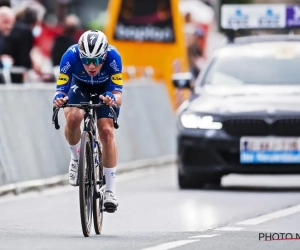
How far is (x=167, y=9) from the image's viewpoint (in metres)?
27.5

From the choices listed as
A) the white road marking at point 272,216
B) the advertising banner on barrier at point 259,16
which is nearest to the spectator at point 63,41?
the advertising banner on barrier at point 259,16

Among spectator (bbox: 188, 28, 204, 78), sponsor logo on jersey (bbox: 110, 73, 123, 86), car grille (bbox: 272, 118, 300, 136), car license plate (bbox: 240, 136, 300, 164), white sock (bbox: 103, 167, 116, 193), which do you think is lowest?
spectator (bbox: 188, 28, 204, 78)

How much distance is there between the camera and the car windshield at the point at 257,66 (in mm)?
17188

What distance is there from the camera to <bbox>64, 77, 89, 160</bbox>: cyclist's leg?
1165cm

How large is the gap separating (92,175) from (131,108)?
8979 mm

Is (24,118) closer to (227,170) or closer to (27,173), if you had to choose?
(27,173)

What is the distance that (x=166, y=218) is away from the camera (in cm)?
1305

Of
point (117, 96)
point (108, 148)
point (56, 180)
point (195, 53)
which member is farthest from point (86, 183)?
point (195, 53)

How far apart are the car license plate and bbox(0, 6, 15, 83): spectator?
398 centimetres

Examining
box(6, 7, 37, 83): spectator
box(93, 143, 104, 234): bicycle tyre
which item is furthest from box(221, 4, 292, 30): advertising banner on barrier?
box(93, 143, 104, 234): bicycle tyre

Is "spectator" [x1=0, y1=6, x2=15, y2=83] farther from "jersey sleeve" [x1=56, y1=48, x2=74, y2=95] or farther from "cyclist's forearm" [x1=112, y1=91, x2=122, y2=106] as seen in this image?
"cyclist's forearm" [x1=112, y1=91, x2=122, y2=106]

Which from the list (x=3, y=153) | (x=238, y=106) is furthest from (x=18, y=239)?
(x=238, y=106)

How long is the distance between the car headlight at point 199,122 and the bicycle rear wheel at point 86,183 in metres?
4.77

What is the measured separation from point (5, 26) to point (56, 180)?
9.43 feet
